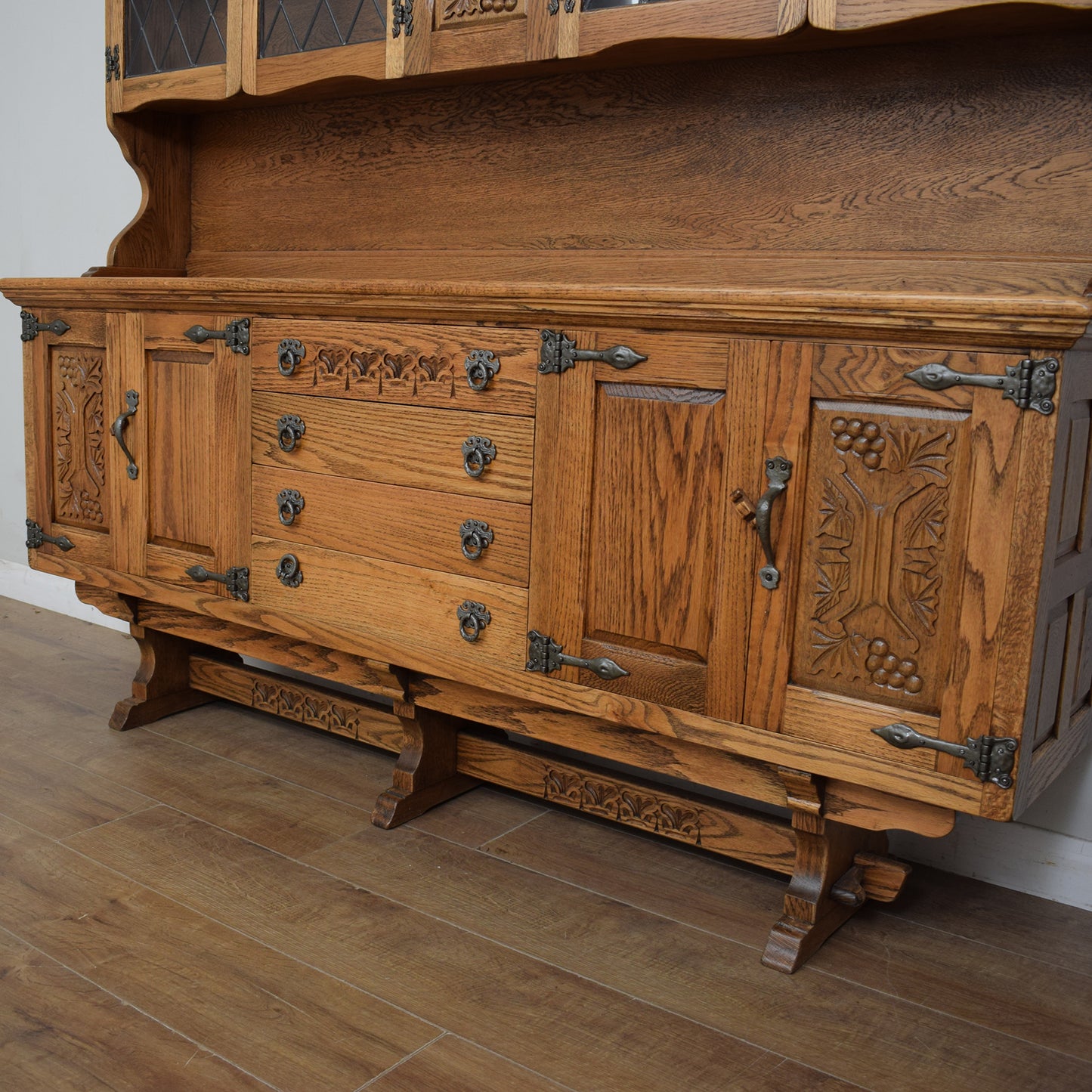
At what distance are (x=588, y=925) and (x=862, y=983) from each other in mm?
422

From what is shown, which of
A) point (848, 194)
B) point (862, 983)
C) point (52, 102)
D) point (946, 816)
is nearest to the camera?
point (946, 816)

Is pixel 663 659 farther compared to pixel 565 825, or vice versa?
pixel 565 825

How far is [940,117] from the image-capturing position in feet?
6.18

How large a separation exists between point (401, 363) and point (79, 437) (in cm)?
96

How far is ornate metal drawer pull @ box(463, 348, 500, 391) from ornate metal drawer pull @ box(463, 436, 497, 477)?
8 cm

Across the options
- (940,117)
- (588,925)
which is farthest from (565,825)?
(940,117)

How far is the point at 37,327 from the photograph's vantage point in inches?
100

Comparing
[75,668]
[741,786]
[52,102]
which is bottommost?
[75,668]

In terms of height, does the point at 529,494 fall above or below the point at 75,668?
above

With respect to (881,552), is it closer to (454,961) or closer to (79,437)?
(454,961)

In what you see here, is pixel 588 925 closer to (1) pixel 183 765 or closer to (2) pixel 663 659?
(2) pixel 663 659

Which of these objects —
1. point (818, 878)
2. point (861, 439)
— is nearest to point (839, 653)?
point (861, 439)

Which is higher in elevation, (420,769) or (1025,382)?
(1025,382)

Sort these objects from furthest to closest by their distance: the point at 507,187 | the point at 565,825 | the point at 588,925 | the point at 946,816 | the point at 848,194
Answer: the point at 507,187 < the point at 565,825 < the point at 848,194 < the point at 588,925 < the point at 946,816
